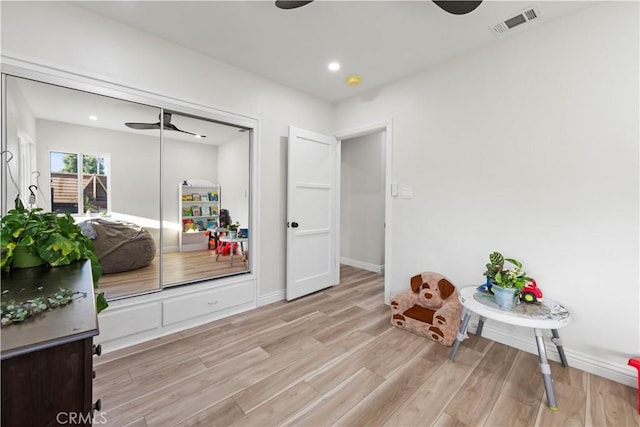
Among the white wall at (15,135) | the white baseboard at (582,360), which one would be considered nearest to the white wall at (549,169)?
the white baseboard at (582,360)

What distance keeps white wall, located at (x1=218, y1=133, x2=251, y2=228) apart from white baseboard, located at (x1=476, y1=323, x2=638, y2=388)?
109 inches

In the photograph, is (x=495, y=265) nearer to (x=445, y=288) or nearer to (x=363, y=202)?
(x=445, y=288)

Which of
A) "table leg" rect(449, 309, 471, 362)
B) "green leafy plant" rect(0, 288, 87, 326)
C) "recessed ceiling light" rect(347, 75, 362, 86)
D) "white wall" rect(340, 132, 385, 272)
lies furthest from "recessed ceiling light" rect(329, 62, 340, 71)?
"green leafy plant" rect(0, 288, 87, 326)

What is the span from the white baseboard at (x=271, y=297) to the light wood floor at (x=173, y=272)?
389 millimetres

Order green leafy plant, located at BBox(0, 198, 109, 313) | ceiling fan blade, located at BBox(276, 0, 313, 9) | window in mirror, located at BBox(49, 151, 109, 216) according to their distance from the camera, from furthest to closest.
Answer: window in mirror, located at BBox(49, 151, 109, 216) → ceiling fan blade, located at BBox(276, 0, 313, 9) → green leafy plant, located at BBox(0, 198, 109, 313)

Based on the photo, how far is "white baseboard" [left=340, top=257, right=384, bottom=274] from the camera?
15.0ft

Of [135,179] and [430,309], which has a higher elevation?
[135,179]

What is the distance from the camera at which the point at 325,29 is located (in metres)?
2.26

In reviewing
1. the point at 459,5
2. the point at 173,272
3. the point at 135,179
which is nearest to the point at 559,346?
the point at 459,5

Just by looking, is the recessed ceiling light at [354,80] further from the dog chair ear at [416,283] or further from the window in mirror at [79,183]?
the window in mirror at [79,183]

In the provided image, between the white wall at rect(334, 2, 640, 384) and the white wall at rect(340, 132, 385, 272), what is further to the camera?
the white wall at rect(340, 132, 385, 272)

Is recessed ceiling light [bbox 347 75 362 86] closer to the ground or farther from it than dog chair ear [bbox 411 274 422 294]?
farther from it

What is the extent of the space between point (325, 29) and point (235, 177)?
1.84 m

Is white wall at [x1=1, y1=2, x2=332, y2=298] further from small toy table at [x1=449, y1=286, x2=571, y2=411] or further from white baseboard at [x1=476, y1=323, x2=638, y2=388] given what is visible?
white baseboard at [x1=476, y1=323, x2=638, y2=388]
